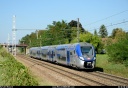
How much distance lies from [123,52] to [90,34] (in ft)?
167

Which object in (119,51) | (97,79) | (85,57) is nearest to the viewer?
(97,79)

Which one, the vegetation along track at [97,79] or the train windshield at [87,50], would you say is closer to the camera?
the vegetation along track at [97,79]

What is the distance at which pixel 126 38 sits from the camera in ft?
123

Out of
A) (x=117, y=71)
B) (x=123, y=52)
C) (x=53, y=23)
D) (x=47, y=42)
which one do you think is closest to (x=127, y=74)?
(x=117, y=71)

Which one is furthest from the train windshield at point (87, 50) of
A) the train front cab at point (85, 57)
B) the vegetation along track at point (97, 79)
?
the vegetation along track at point (97, 79)

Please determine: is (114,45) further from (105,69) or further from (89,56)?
(89,56)

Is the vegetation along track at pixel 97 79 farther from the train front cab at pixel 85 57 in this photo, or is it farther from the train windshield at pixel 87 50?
the train windshield at pixel 87 50

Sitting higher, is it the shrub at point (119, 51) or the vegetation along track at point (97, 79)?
the shrub at point (119, 51)

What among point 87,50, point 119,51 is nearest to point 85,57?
point 87,50

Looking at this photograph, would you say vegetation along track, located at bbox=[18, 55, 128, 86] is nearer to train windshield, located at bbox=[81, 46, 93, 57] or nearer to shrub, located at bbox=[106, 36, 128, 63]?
train windshield, located at bbox=[81, 46, 93, 57]

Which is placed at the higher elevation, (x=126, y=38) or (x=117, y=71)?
(x=126, y=38)

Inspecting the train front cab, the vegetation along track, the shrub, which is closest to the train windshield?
the train front cab

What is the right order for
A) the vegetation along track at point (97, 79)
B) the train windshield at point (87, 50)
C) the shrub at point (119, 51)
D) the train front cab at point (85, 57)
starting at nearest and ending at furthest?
the vegetation along track at point (97, 79)
the train front cab at point (85, 57)
the train windshield at point (87, 50)
the shrub at point (119, 51)

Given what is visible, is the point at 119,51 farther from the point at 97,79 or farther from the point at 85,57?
the point at 97,79
